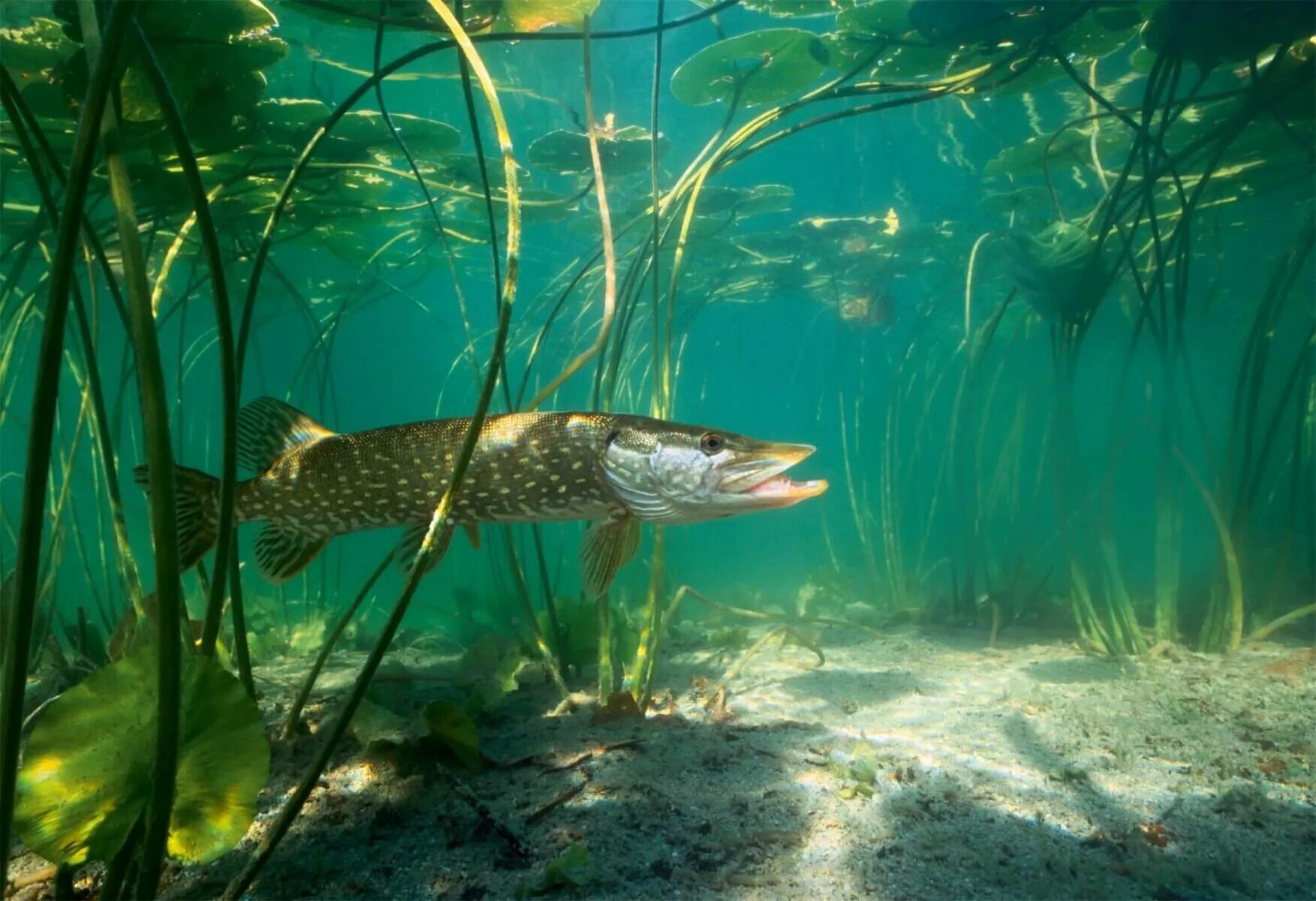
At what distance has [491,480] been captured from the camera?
9.23 ft

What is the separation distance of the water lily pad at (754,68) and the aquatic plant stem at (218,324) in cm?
562

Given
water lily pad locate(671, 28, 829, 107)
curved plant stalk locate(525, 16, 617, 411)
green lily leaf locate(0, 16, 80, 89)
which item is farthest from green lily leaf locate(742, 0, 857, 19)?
green lily leaf locate(0, 16, 80, 89)

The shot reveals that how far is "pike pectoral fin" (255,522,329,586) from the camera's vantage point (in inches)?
111

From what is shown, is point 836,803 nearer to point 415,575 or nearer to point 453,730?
point 453,730

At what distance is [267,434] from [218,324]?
144 cm

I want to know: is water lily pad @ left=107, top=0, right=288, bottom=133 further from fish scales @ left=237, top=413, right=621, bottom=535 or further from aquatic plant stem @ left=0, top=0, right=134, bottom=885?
aquatic plant stem @ left=0, top=0, right=134, bottom=885

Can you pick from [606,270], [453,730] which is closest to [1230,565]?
[606,270]

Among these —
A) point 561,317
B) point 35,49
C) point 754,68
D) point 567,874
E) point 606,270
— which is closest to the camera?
point 567,874

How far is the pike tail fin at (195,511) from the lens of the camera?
263cm

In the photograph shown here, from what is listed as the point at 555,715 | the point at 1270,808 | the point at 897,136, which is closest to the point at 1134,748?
the point at 1270,808

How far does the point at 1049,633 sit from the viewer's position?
699cm

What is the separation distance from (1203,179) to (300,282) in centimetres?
1758

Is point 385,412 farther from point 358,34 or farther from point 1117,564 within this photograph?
point 1117,564

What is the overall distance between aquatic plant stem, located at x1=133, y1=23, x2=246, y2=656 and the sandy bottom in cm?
107
